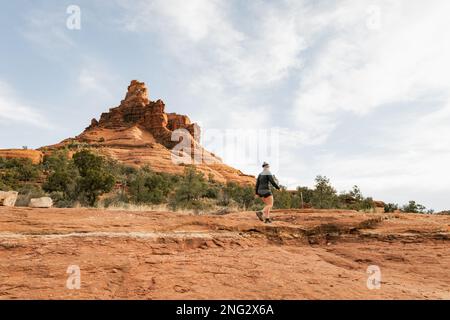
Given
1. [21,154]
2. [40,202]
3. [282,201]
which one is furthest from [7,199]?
[21,154]

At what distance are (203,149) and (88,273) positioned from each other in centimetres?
9131

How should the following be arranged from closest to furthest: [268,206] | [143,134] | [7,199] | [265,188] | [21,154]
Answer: [268,206], [265,188], [7,199], [21,154], [143,134]

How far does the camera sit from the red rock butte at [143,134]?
234 feet

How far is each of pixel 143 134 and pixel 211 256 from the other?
84699 mm

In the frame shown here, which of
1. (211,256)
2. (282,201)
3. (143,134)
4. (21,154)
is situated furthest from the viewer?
(143,134)

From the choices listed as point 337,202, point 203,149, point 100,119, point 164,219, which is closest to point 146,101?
point 100,119

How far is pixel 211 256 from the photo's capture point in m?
6.15

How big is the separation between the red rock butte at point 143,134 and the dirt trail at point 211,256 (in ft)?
189

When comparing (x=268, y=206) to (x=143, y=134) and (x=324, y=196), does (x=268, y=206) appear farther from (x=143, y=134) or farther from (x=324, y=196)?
(x=143, y=134)

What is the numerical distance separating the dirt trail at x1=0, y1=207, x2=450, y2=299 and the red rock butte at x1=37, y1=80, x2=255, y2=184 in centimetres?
5746

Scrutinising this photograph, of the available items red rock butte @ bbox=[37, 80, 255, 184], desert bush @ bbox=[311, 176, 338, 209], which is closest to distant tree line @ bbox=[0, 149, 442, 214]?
desert bush @ bbox=[311, 176, 338, 209]

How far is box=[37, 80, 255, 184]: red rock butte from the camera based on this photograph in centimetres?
7131

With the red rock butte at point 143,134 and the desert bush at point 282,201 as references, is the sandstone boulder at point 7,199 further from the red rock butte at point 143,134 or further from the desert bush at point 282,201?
the red rock butte at point 143,134
